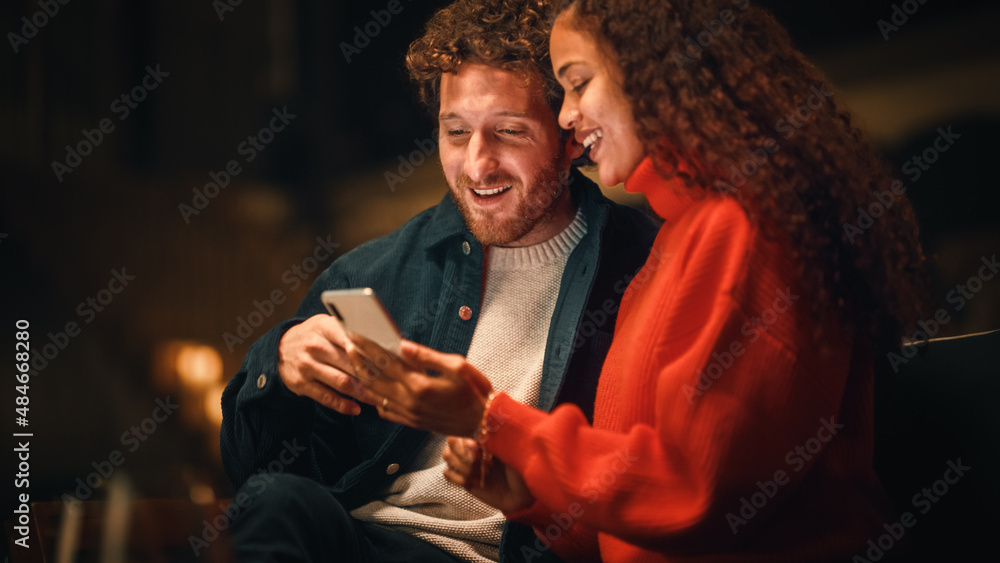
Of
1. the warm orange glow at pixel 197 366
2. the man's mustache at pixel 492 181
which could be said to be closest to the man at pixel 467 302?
the man's mustache at pixel 492 181

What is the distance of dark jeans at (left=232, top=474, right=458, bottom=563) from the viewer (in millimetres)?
956

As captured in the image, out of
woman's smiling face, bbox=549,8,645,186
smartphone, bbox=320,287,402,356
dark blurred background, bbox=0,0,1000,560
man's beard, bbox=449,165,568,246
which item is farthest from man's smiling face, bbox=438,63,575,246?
smartphone, bbox=320,287,402,356

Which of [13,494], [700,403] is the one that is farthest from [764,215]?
[13,494]

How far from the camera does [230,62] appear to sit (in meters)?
3.33

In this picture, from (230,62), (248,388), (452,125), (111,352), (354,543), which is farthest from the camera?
(230,62)

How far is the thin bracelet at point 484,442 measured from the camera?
91 centimetres

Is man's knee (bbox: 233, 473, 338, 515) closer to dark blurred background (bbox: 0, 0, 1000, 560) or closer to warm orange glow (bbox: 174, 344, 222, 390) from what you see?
dark blurred background (bbox: 0, 0, 1000, 560)

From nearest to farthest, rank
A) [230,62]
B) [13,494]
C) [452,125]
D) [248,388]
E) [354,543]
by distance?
[354,543] → [248,388] → [452,125] → [13,494] → [230,62]

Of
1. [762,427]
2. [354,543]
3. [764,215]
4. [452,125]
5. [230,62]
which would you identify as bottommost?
[354,543]

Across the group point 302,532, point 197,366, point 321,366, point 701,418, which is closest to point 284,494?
point 302,532

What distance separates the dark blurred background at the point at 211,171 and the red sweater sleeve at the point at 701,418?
3.27 ft

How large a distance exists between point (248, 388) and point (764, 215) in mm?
879

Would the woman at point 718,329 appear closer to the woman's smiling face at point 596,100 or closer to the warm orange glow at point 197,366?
the woman's smiling face at point 596,100

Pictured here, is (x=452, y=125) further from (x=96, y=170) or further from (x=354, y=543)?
(x=96, y=170)
